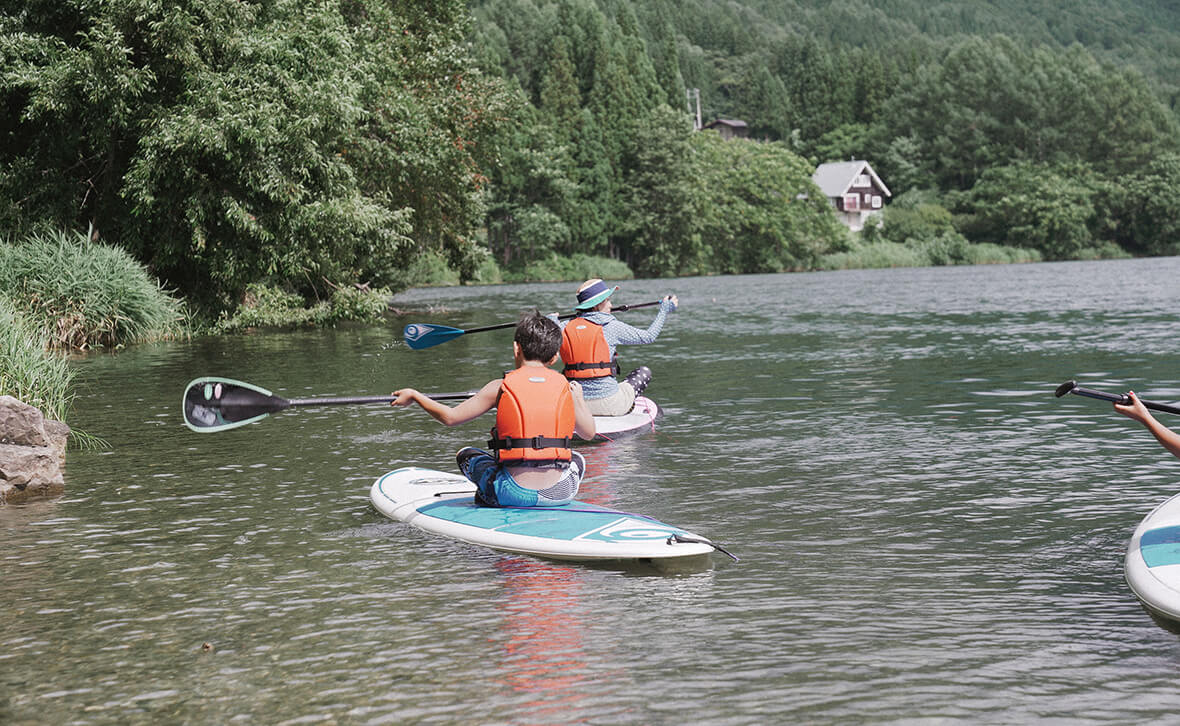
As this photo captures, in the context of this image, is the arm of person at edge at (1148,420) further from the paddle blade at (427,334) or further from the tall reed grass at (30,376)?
the tall reed grass at (30,376)

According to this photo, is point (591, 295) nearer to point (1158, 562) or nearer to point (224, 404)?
point (224, 404)

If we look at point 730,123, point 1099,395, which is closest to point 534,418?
point 1099,395

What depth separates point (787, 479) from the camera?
9719 mm

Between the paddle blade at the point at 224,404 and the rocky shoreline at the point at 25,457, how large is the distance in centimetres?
146

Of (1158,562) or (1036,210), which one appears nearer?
(1158,562)

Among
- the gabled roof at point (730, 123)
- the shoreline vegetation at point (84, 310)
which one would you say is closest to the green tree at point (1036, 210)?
the gabled roof at point (730, 123)

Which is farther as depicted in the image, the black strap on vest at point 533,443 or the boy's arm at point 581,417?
the boy's arm at point 581,417

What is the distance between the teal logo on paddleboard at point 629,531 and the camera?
22.9 ft

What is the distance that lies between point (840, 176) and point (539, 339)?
96.1 meters

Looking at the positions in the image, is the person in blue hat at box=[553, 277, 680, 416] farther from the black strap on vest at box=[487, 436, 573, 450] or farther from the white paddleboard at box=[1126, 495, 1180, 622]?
the white paddleboard at box=[1126, 495, 1180, 622]

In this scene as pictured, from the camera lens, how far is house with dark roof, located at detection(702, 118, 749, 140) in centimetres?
12295

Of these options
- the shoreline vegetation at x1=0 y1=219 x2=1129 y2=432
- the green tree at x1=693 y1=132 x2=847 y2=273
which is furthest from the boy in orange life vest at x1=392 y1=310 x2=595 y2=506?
the green tree at x1=693 y1=132 x2=847 y2=273

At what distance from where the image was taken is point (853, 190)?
327ft

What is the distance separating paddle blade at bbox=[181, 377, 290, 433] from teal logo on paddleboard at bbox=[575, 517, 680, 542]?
2864mm
